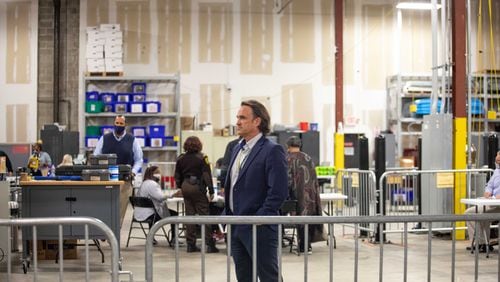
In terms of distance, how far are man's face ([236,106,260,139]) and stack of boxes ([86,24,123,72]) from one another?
12613 mm

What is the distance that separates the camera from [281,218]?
457 cm

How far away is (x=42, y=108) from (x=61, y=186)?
1044cm

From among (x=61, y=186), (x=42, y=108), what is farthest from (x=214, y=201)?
(x=42, y=108)

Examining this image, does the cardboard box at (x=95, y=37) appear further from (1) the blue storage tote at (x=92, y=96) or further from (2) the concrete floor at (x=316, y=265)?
(2) the concrete floor at (x=316, y=265)

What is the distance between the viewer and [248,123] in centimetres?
505

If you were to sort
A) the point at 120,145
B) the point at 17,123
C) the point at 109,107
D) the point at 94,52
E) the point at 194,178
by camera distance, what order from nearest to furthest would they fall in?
the point at 194,178 → the point at 120,145 → the point at 109,107 → the point at 94,52 → the point at 17,123

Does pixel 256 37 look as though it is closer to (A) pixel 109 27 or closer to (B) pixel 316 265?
(A) pixel 109 27

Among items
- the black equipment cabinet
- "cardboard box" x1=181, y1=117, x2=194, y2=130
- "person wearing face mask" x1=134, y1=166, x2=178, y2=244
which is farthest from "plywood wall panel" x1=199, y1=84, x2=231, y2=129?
"person wearing face mask" x1=134, y1=166, x2=178, y2=244

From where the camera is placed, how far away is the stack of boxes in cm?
1725

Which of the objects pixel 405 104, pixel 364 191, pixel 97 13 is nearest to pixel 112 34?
pixel 97 13

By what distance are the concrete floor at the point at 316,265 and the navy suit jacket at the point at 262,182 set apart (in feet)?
10.4

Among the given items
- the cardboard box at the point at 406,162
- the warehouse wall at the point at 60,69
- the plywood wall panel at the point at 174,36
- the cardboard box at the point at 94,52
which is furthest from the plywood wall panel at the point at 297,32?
the warehouse wall at the point at 60,69

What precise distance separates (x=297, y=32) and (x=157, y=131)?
4622mm

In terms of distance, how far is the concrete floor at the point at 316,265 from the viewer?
26.8ft
